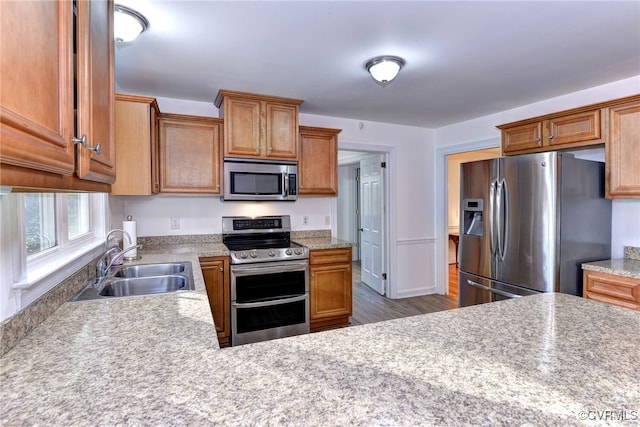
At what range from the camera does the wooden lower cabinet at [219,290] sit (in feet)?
9.04

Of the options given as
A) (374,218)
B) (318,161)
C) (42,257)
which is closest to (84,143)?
(42,257)

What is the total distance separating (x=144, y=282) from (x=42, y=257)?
64cm

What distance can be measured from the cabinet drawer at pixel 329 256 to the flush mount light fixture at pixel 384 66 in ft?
5.22

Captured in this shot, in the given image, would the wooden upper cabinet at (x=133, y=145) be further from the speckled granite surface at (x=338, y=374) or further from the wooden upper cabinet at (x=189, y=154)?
the speckled granite surface at (x=338, y=374)

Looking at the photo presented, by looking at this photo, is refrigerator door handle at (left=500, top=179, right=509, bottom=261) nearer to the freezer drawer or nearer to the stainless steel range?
the freezer drawer

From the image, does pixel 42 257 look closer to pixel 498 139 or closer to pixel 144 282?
pixel 144 282

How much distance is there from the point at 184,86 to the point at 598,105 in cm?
338

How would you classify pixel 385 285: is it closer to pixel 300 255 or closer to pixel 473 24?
pixel 300 255

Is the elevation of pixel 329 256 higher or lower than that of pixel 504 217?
lower

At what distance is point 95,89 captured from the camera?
0.92 m

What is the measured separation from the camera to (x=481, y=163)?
307cm

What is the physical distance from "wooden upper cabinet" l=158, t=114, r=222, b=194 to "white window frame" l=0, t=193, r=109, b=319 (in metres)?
0.76

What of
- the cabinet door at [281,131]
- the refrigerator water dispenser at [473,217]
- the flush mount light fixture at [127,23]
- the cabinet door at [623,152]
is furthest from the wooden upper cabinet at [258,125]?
the cabinet door at [623,152]

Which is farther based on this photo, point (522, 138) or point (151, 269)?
point (522, 138)
